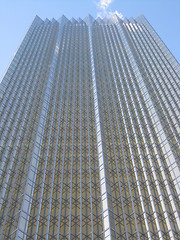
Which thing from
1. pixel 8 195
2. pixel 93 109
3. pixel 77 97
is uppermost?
pixel 77 97

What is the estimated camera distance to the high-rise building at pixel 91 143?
41.2m

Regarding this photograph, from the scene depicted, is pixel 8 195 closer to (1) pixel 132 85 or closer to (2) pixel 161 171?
(2) pixel 161 171

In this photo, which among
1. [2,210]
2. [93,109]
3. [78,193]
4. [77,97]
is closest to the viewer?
[2,210]

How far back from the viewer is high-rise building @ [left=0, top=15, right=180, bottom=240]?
1620 inches

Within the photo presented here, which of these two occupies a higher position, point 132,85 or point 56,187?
point 132,85

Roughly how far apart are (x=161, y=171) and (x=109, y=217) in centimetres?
1292

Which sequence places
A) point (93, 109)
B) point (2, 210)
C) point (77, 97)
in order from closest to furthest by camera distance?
point (2, 210), point (93, 109), point (77, 97)

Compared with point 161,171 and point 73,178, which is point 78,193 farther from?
point 161,171

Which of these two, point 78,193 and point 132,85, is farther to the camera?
point 132,85

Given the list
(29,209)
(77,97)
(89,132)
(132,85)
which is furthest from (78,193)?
(132,85)

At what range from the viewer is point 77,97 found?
2827 inches

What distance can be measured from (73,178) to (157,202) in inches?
506

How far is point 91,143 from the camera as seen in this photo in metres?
56.3

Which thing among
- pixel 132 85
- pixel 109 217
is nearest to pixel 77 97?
pixel 132 85
